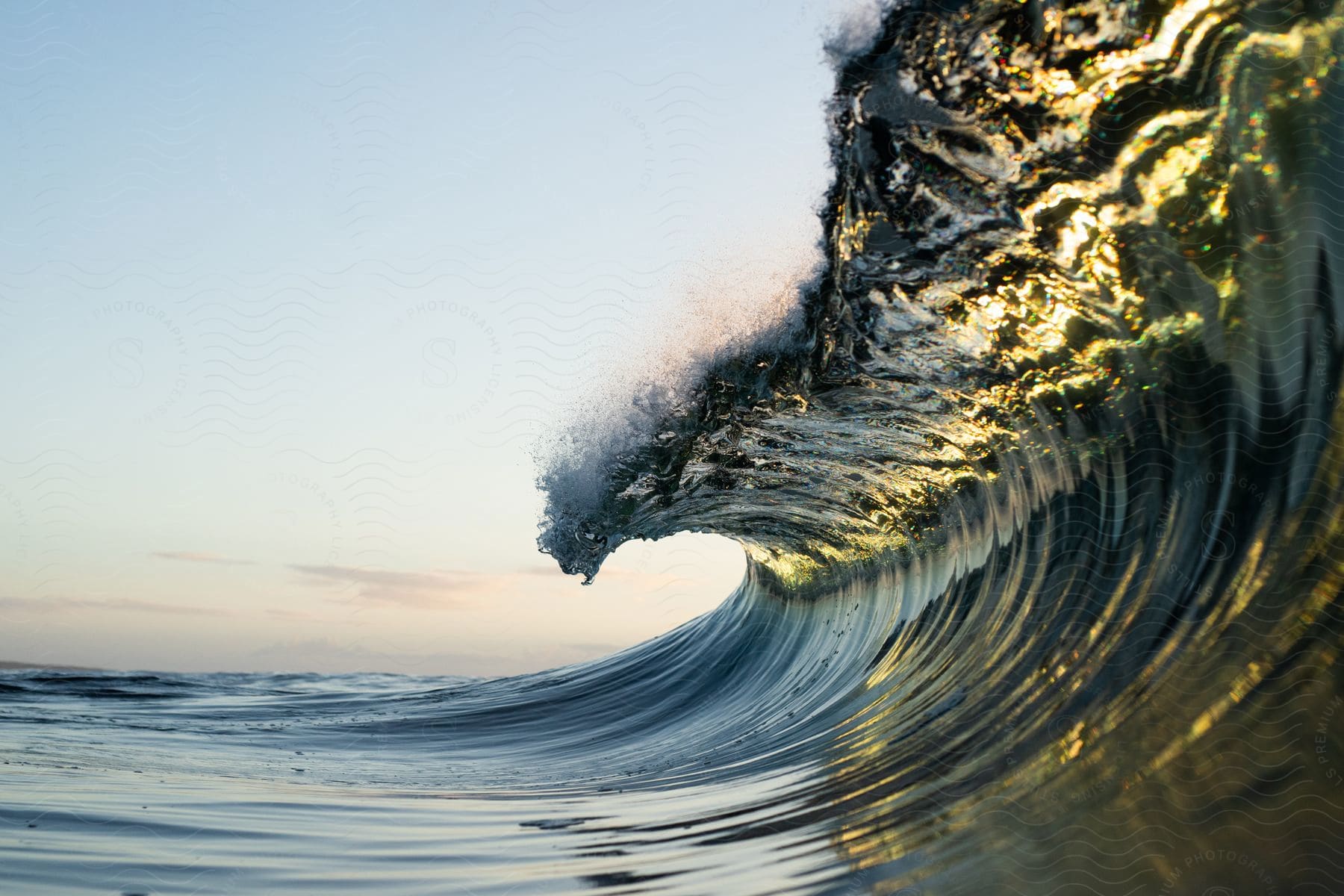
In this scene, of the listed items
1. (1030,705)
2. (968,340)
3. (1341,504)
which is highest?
(968,340)

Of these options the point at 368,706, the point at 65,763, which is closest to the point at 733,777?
the point at 65,763

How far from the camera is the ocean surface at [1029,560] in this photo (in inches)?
90.4

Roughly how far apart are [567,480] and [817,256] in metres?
2.73

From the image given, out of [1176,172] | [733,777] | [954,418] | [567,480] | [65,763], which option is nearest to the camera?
[1176,172]

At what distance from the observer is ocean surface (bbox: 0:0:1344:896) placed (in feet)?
7.53

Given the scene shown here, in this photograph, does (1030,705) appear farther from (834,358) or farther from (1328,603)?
(834,358)

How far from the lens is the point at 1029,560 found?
154 inches

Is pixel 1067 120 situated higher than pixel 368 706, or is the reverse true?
pixel 1067 120

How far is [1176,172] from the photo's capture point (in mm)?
2977

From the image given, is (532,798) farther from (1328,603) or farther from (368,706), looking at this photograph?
(368,706)

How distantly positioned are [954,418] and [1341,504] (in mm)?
1847

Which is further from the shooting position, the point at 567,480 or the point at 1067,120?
the point at 567,480

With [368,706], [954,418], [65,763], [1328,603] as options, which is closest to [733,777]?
[954,418]

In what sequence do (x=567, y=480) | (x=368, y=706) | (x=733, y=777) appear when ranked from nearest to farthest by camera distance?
(x=733, y=777) < (x=567, y=480) < (x=368, y=706)
